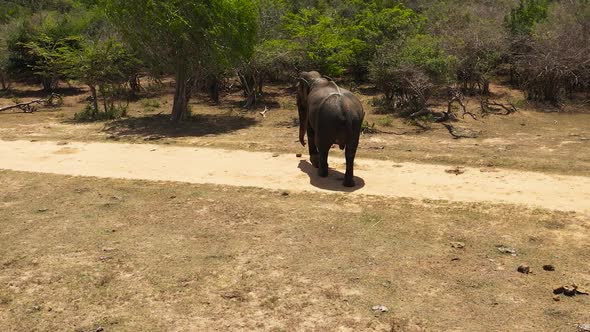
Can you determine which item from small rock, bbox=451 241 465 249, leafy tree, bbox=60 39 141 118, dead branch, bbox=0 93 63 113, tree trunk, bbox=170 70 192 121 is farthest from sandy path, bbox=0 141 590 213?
dead branch, bbox=0 93 63 113

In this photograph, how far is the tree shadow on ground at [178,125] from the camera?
1889 cm

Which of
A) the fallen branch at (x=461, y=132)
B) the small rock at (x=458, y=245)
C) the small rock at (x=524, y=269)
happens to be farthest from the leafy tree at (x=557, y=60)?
the small rock at (x=524, y=269)

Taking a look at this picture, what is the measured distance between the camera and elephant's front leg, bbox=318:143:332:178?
39.2ft

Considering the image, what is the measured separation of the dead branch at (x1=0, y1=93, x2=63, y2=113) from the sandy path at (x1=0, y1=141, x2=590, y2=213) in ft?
28.4

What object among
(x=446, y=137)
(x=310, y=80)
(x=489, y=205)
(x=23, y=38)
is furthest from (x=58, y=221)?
(x=23, y=38)

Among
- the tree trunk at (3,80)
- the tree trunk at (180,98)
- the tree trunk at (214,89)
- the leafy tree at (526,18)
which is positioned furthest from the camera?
the tree trunk at (3,80)

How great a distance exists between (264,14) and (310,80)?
13433 millimetres

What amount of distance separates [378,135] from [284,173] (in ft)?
18.3

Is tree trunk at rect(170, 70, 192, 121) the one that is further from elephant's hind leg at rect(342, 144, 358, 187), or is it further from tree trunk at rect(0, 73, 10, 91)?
tree trunk at rect(0, 73, 10, 91)

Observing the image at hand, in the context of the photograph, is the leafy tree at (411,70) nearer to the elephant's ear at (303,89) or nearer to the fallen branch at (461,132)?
the fallen branch at (461,132)

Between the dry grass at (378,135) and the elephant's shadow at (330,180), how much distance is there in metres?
2.12

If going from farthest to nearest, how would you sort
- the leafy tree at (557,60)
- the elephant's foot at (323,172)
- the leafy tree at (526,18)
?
the leafy tree at (526,18) < the leafy tree at (557,60) < the elephant's foot at (323,172)

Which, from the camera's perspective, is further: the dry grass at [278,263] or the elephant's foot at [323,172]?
the elephant's foot at [323,172]

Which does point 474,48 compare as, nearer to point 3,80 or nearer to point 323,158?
point 323,158
